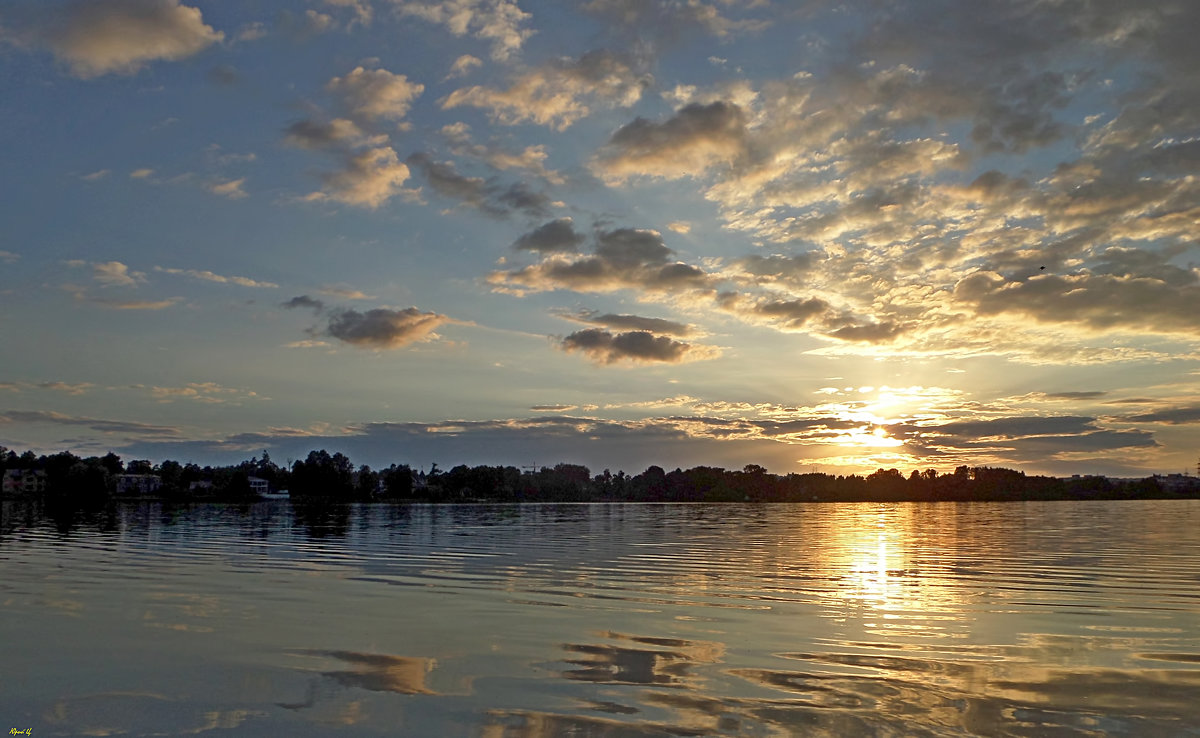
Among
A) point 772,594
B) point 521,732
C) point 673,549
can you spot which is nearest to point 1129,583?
point 772,594

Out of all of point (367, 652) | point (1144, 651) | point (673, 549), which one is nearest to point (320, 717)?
point (367, 652)

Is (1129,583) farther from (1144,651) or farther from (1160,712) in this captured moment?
(1160,712)

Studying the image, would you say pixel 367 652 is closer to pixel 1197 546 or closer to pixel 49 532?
pixel 1197 546

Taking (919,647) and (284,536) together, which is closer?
→ (919,647)

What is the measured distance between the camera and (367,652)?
56.4 ft

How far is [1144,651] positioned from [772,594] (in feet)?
36.6

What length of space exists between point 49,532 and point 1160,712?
68576 mm

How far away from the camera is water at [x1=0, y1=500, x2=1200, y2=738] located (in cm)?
1235

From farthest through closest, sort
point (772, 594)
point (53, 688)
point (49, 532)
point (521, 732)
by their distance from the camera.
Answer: point (49, 532) → point (772, 594) → point (53, 688) → point (521, 732)

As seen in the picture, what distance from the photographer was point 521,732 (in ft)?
38.1

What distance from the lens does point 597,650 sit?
17203 mm

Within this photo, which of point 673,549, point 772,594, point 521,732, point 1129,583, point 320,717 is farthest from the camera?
point 673,549

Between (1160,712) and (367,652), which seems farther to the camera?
(367,652)

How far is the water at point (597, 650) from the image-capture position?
486 inches
